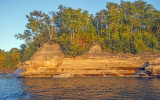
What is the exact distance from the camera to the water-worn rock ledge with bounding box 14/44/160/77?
2997cm

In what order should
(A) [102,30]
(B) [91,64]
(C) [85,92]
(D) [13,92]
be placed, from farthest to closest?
(A) [102,30], (B) [91,64], (D) [13,92], (C) [85,92]

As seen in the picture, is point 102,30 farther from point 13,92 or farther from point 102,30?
point 13,92

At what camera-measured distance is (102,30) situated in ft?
126

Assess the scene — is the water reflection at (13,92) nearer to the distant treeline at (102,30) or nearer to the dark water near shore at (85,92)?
the dark water near shore at (85,92)

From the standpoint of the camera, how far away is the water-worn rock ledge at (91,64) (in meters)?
30.0

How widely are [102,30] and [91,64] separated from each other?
1176cm

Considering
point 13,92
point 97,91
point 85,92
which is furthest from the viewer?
point 13,92

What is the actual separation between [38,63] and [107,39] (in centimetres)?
1710

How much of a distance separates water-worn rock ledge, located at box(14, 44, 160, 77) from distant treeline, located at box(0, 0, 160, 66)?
1.82 meters

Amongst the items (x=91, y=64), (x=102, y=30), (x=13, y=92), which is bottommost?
(x=13, y=92)

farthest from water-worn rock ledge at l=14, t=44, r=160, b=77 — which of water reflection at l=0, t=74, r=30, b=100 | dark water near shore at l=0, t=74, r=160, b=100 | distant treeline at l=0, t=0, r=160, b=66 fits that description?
dark water near shore at l=0, t=74, r=160, b=100

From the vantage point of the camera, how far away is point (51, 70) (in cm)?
3134

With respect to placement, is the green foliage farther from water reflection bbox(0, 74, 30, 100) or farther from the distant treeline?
water reflection bbox(0, 74, 30, 100)

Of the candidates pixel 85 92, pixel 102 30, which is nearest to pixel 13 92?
pixel 85 92
